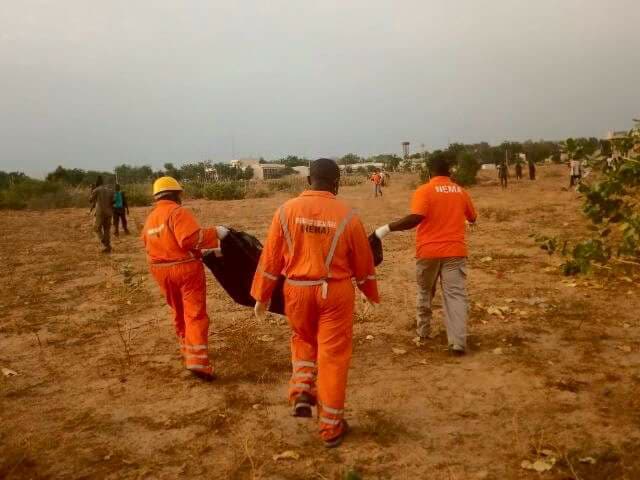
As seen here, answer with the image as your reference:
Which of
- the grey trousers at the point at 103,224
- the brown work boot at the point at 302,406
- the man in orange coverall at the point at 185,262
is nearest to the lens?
the brown work boot at the point at 302,406

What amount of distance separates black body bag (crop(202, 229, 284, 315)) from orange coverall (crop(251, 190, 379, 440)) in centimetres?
142

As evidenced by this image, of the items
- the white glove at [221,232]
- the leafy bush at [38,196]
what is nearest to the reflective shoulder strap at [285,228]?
the white glove at [221,232]

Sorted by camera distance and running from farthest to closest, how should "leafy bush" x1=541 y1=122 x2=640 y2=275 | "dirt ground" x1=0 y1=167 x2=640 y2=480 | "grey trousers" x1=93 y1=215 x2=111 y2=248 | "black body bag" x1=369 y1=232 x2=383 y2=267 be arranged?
"grey trousers" x1=93 y1=215 x2=111 y2=248 → "black body bag" x1=369 y1=232 x2=383 y2=267 → "dirt ground" x1=0 y1=167 x2=640 y2=480 → "leafy bush" x1=541 y1=122 x2=640 y2=275

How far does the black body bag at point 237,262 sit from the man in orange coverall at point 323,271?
1396 millimetres

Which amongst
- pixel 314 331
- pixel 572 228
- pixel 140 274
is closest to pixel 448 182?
pixel 314 331

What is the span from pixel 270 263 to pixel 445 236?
6.52 feet

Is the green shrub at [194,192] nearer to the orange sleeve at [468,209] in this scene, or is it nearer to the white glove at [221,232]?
the white glove at [221,232]

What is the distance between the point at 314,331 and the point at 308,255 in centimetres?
57

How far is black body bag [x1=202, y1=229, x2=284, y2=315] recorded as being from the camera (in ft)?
16.6

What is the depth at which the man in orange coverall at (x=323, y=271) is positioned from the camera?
353cm

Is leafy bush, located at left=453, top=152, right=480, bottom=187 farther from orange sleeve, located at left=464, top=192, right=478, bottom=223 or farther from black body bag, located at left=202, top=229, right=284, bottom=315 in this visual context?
black body bag, located at left=202, top=229, right=284, bottom=315

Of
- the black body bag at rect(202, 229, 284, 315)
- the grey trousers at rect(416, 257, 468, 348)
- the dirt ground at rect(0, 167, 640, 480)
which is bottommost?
the dirt ground at rect(0, 167, 640, 480)

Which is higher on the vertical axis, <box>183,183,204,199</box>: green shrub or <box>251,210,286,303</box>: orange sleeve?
<box>251,210,286,303</box>: orange sleeve

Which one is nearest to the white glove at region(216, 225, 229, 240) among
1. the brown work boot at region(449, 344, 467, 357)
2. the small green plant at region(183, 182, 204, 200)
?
the brown work boot at region(449, 344, 467, 357)
